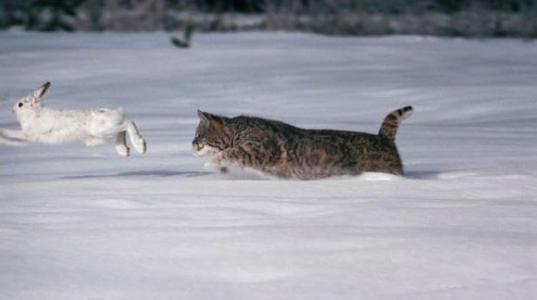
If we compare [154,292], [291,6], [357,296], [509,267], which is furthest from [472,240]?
[291,6]

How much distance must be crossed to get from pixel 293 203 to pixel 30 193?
1.46 meters

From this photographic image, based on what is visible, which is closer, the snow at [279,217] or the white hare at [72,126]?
the snow at [279,217]

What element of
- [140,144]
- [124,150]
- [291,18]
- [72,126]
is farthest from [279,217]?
[291,18]

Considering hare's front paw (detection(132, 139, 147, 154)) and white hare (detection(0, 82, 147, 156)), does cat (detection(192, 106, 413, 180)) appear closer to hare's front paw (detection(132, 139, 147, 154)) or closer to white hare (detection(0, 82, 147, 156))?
hare's front paw (detection(132, 139, 147, 154))

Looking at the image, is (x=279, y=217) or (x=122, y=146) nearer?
(x=279, y=217)

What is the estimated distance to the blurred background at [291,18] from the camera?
24.1 metres

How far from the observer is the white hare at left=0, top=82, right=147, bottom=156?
804 centimetres

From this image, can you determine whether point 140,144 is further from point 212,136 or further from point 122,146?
point 212,136

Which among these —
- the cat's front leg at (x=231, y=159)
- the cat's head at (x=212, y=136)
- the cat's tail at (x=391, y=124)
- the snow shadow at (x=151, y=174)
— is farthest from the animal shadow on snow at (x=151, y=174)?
the cat's tail at (x=391, y=124)

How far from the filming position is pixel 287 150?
7.92m

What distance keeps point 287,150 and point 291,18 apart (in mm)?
16484

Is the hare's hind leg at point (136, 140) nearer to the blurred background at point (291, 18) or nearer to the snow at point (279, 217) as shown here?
the snow at point (279, 217)

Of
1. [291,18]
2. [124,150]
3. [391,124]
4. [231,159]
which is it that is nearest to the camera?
[231,159]

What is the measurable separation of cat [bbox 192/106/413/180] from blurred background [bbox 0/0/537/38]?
15778 mm
